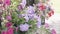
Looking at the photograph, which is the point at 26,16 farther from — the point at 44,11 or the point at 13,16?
the point at 44,11

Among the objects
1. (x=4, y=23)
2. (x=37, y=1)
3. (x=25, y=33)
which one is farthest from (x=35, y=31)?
(x=37, y=1)

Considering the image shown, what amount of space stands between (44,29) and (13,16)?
21 cm

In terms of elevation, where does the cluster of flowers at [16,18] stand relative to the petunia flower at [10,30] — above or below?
above

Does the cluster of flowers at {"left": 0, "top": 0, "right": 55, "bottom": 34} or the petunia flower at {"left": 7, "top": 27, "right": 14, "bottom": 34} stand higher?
the cluster of flowers at {"left": 0, "top": 0, "right": 55, "bottom": 34}

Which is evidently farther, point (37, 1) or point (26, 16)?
point (37, 1)

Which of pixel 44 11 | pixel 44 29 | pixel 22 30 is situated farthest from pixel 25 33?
pixel 44 11

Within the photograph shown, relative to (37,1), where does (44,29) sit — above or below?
below

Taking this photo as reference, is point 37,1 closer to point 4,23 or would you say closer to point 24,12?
point 24,12

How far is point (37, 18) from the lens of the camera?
3.49 feet

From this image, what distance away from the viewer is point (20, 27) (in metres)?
1.01

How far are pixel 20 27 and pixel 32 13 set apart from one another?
0.35ft

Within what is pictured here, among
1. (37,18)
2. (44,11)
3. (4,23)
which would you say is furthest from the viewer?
(44,11)

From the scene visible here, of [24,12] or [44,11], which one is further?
[44,11]

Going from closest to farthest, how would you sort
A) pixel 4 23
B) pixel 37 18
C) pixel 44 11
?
pixel 4 23
pixel 37 18
pixel 44 11
